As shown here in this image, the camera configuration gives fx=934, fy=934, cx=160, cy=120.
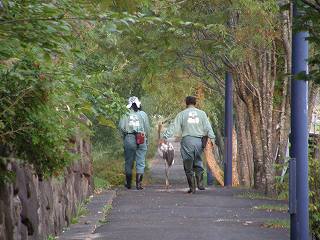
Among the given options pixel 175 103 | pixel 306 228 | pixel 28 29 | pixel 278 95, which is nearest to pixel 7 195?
pixel 28 29

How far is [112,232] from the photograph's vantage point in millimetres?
11031

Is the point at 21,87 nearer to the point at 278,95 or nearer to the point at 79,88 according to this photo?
the point at 79,88

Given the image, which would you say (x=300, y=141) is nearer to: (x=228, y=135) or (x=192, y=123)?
(x=192, y=123)

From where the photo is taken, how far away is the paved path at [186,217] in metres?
10.7

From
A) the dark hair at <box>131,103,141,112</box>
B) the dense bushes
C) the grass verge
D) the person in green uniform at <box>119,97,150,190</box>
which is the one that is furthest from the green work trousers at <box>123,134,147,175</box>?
the dense bushes

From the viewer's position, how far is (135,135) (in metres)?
18.5

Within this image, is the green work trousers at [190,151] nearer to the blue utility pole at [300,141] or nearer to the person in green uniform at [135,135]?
the person in green uniform at [135,135]

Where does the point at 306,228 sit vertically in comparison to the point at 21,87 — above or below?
below

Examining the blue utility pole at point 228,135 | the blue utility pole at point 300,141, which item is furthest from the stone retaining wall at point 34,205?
the blue utility pole at point 228,135

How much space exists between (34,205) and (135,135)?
32.3 ft

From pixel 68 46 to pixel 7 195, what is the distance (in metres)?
1.46

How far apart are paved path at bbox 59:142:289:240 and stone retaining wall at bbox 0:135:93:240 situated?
525 millimetres

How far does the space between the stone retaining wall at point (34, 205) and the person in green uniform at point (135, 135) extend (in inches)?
222

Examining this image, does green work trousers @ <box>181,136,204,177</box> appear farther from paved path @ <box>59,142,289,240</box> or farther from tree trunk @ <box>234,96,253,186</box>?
tree trunk @ <box>234,96,253,186</box>
